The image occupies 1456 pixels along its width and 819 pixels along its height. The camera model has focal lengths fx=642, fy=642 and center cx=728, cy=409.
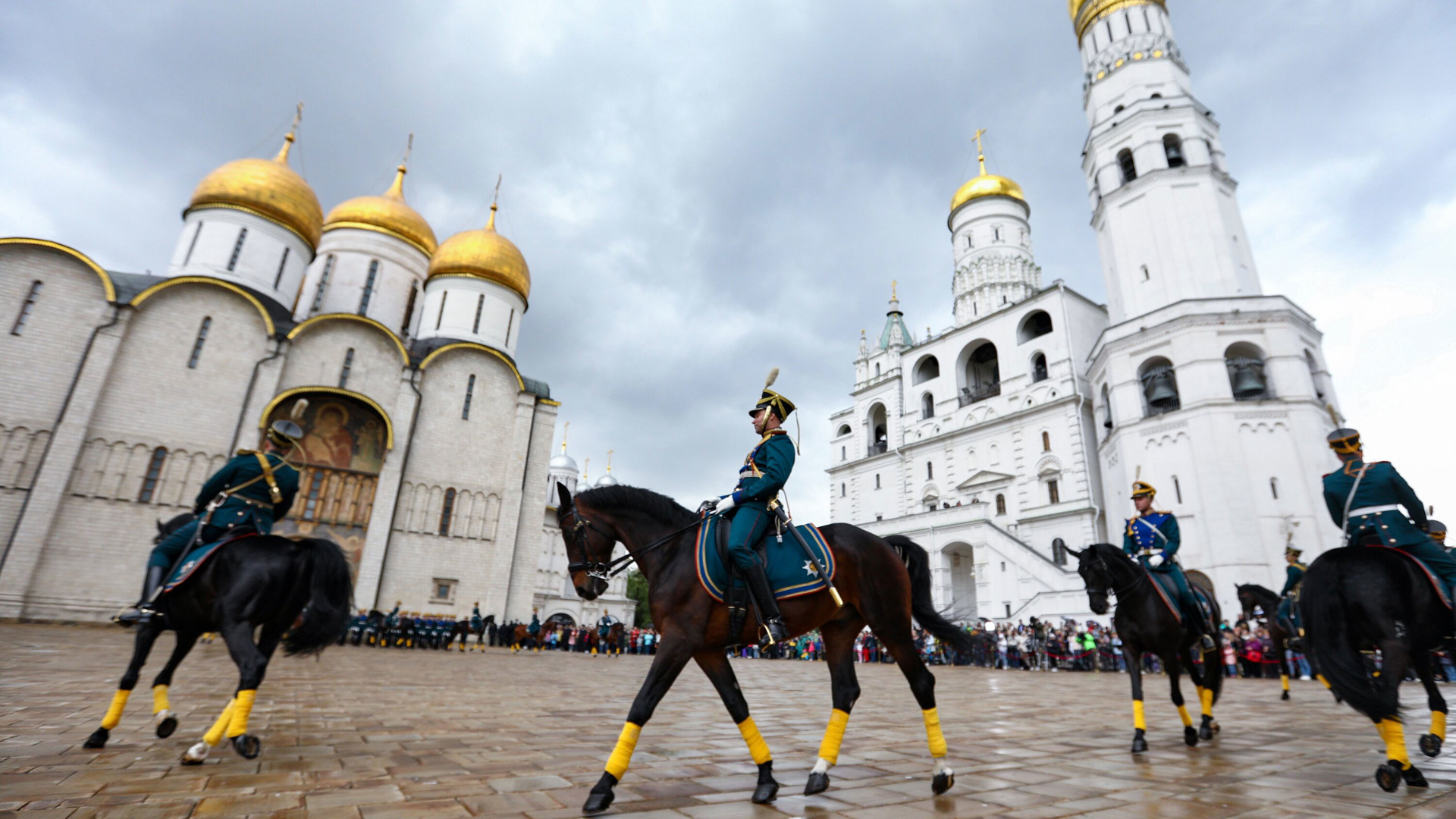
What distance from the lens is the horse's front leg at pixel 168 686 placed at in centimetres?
426

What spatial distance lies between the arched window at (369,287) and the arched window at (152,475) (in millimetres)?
10411

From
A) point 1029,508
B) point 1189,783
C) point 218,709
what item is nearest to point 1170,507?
point 1029,508

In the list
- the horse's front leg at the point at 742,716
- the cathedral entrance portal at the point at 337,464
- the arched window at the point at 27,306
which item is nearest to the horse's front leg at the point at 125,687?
the horse's front leg at the point at 742,716

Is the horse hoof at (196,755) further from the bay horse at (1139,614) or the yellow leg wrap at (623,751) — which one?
the bay horse at (1139,614)

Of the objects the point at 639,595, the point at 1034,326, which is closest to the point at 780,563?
the point at 1034,326

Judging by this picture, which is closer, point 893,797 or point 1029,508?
point 893,797

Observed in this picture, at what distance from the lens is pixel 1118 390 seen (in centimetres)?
2536

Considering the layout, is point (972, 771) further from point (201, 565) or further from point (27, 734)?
point (27, 734)

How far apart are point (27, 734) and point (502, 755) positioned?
310 centimetres

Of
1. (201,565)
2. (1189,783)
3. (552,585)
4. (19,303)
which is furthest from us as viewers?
(552,585)

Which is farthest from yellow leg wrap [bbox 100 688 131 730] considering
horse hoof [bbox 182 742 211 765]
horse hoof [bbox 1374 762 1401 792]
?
horse hoof [bbox 1374 762 1401 792]

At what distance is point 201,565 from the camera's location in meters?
4.52

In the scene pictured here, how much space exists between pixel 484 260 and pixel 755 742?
2910cm

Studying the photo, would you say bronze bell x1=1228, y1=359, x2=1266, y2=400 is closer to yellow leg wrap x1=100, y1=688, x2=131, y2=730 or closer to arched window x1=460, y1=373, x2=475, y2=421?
arched window x1=460, y1=373, x2=475, y2=421
